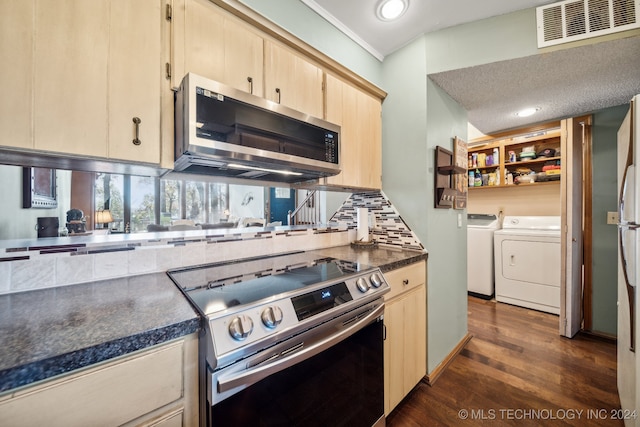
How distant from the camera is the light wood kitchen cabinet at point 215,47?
40.4 inches

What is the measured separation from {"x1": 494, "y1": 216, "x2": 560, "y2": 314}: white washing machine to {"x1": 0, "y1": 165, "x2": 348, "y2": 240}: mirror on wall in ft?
7.52

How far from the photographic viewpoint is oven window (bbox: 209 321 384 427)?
29.1 inches

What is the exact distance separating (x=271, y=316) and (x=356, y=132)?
141cm

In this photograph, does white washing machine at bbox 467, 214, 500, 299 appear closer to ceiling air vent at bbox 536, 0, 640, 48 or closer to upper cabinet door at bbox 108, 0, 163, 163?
ceiling air vent at bbox 536, 0, 640, 48

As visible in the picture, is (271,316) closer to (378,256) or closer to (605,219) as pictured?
(378,256)

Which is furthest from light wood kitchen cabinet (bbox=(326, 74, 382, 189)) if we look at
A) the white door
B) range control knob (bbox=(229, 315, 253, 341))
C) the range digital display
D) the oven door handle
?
the white door

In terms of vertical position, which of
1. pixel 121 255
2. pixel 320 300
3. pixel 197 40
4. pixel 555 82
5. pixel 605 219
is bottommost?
pixel 320 300

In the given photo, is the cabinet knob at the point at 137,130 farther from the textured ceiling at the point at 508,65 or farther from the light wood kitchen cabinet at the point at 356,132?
the textured ceiling at the point at 508,65

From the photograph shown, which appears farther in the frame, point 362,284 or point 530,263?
point 530,263

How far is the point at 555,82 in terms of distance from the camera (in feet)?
5.90

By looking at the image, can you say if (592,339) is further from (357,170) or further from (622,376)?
(357,170)

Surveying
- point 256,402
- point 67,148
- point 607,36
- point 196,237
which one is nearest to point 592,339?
point 607,36

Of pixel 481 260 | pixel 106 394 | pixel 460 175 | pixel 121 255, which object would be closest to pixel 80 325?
pixel 106 394

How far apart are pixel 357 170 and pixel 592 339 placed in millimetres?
2757
